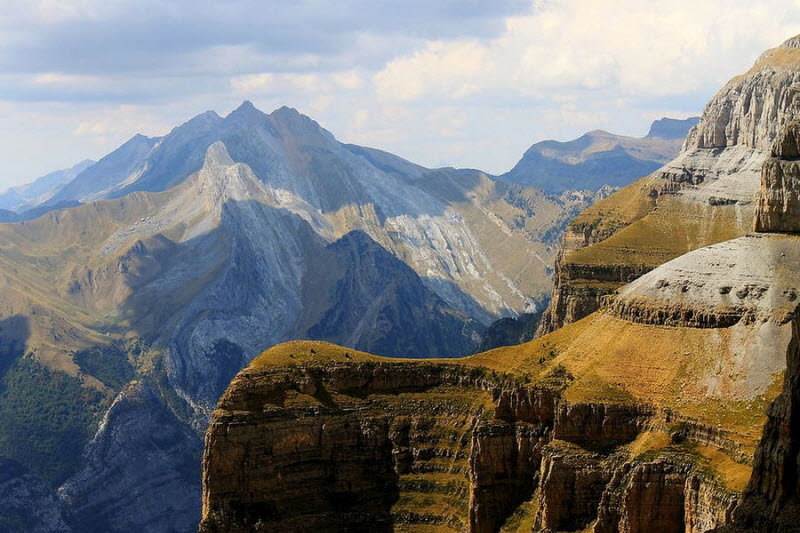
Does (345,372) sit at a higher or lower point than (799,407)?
lower

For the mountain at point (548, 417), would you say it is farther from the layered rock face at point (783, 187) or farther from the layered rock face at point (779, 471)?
the layered rock face at point (779, 471)

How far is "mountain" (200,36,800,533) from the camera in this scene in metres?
146

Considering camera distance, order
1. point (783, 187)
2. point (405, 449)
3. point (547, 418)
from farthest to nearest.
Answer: point (405, 449), point (783, 187), point (547, 418)

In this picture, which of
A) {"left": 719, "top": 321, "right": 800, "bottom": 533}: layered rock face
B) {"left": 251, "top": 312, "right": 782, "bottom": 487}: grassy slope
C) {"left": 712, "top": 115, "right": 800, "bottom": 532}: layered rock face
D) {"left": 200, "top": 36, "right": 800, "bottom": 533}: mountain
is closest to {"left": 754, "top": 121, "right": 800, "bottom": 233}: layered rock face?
{"left": 200, "top": 36, "right": 800, "bottom": 533}: mountain

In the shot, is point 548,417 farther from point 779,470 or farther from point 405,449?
point 779,470

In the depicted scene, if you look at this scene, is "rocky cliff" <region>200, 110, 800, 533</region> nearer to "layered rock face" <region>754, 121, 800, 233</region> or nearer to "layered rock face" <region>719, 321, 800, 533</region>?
"layered rock face" <region>754, 121, 800, 233</region>

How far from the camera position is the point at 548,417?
161 meters

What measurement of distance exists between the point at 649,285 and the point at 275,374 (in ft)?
184

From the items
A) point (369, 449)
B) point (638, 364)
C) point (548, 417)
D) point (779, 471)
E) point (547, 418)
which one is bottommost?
point (369, 449)

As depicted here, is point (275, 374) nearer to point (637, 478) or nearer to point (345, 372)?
point (345, 372)

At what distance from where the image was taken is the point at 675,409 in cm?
14912

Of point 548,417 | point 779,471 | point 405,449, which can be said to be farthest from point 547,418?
point 779,471

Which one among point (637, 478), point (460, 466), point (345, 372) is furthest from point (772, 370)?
point (345, 372)

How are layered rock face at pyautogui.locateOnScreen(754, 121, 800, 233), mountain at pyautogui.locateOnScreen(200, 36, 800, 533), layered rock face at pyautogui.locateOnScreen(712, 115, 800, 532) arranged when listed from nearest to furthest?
1. layered rock face at pyautogui.locateOnScreen(712, 115, 800, 532)
2. mountain at pyautogui.locateOnScreen(200, 36, 800, 533)
3. layered rock face at pyautogui.locateOnScreen(754, 121, 800, 233)
